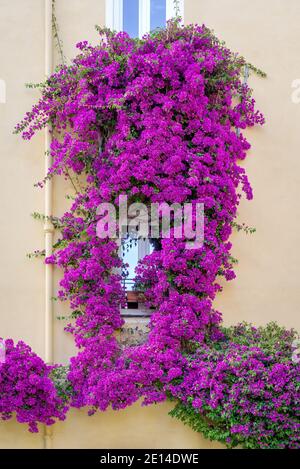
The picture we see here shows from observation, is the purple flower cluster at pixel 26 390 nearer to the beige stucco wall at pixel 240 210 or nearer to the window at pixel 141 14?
the beige stucco wall at pixel 240 210

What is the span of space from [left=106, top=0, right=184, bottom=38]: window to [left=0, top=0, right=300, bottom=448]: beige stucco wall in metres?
0.31

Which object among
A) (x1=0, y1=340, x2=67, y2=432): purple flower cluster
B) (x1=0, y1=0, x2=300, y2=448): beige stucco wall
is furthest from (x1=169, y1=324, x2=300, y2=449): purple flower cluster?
(x1=0, y1=340, x2=67, y2=432): purple flower cluster

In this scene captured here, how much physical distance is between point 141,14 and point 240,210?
2.84 meters

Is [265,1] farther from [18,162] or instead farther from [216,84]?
[18,162]

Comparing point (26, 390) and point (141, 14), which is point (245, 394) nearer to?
point (26, 390)

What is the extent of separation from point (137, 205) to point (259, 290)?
184cm

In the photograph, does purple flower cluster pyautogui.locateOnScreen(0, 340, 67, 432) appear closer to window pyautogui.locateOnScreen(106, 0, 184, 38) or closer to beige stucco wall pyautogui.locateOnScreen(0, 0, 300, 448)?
beige stucco wall pyautogui.locateOnScreen(0, 0, 300, 448)

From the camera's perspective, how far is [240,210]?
7.56 m

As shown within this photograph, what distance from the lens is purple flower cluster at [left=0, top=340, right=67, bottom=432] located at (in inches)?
246

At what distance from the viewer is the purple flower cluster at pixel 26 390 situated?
20.5 feet

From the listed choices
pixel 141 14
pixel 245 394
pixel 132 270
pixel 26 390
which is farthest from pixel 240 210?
pixel 26 390

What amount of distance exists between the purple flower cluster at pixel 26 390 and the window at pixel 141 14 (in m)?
4.20

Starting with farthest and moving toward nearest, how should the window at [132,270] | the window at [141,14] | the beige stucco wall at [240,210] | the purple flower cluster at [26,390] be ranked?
the window at [141,14] < the window at [132,270] < the beige stucco wall at [240,210] < the purple flower cluster at [26,390]

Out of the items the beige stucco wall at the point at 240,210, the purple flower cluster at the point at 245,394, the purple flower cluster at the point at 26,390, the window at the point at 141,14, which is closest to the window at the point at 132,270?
the beige stucco wall at the point at 240,210
